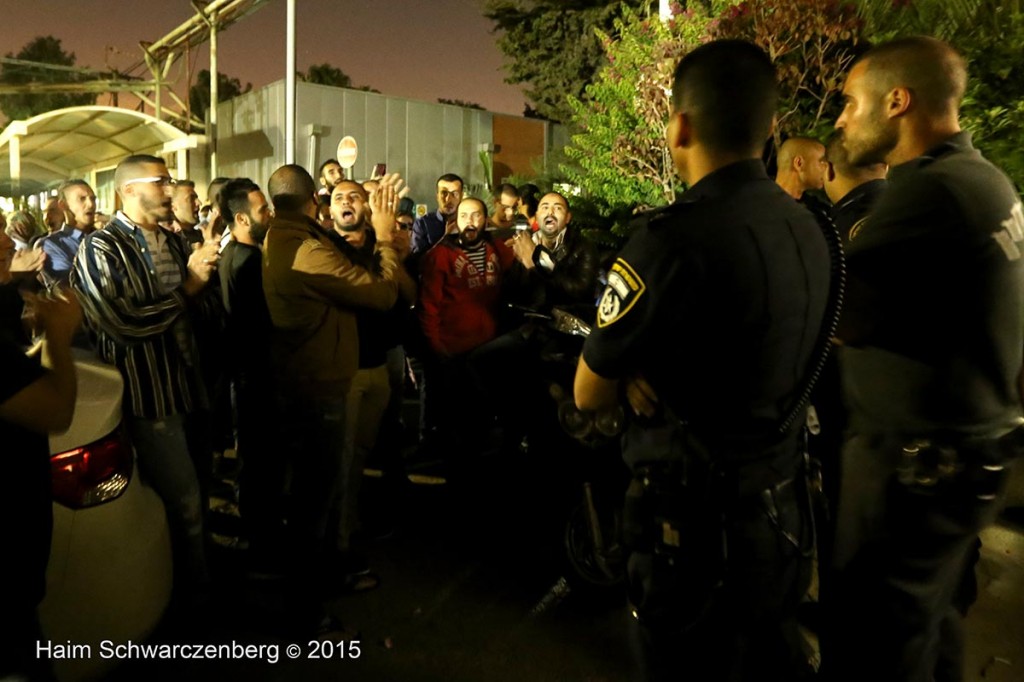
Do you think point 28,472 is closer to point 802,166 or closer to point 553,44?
point 802,166

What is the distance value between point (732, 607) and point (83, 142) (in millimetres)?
19322

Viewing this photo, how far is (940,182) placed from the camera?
86.7 inches

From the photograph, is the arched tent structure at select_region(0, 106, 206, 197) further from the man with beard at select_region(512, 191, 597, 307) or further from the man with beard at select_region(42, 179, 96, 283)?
the man with beard at select_region(512, 191, 597, 307)

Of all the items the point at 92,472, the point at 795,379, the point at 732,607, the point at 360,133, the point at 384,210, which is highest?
the point at 360,133

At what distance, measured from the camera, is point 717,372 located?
2.01 meters

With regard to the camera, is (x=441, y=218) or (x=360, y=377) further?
(x=441, y=218)

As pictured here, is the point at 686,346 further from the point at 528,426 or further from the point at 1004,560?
the point at 1004,560

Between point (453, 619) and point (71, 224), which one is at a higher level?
point (71, 224)

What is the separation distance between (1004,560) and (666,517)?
11.0ft

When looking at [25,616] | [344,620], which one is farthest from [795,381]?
[344,620]

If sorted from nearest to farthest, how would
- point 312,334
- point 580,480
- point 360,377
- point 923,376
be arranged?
point 923,376 → point 312,334 → point 580,480 → point 360,377

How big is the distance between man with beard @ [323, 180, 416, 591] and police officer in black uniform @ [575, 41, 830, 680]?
6.92 feet

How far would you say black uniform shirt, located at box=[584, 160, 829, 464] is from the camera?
1949mm

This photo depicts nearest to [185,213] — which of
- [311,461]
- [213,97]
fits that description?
[311,461]
